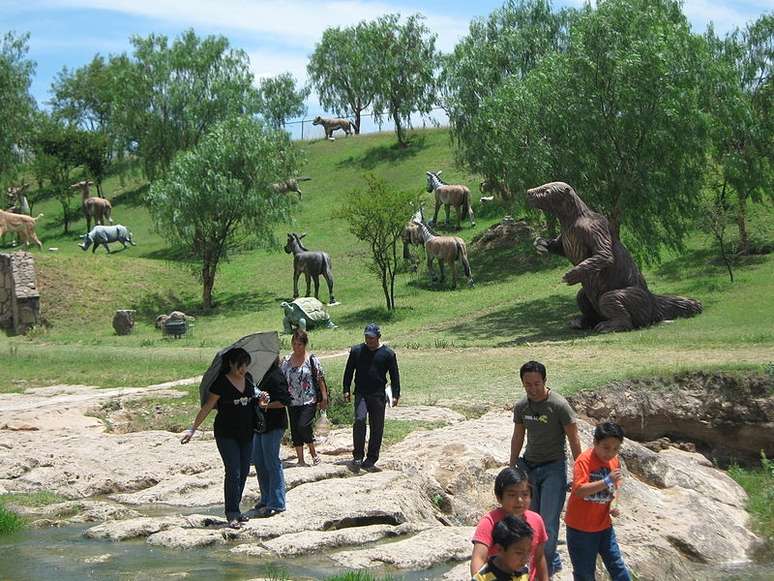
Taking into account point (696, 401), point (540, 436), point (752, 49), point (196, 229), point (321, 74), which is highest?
point (321, 74)

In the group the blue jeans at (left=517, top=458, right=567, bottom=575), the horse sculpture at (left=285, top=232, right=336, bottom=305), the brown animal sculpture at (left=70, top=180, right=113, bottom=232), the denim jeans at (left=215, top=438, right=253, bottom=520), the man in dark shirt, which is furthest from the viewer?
the brown animal sculpture at (left=70, top=180, right=113, bottom=232)

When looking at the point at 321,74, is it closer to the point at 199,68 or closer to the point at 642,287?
the point at 199,68

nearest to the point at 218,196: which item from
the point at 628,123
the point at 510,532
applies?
the point at 628,123

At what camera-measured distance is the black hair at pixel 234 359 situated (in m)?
10.4

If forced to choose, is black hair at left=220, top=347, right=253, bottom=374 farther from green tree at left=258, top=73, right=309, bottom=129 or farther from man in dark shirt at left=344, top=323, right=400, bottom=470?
green tree at left=258, top=73, right=309, bottom=129

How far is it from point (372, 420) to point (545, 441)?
4130 mm

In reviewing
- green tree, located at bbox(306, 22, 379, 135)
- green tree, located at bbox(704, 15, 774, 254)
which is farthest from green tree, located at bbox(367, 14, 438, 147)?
green tree, located at bbox(704, 15, 774, 254)

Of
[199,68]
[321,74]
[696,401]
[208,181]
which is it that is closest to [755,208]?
[208,181]

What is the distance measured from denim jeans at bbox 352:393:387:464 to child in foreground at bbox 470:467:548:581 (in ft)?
18.6

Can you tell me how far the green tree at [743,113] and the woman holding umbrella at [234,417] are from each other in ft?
70.3

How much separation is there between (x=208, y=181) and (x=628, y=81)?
1620 centimetres

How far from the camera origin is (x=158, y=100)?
52.0 metres

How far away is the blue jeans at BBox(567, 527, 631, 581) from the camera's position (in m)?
7.75

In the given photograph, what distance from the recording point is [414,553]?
31.2 ft
